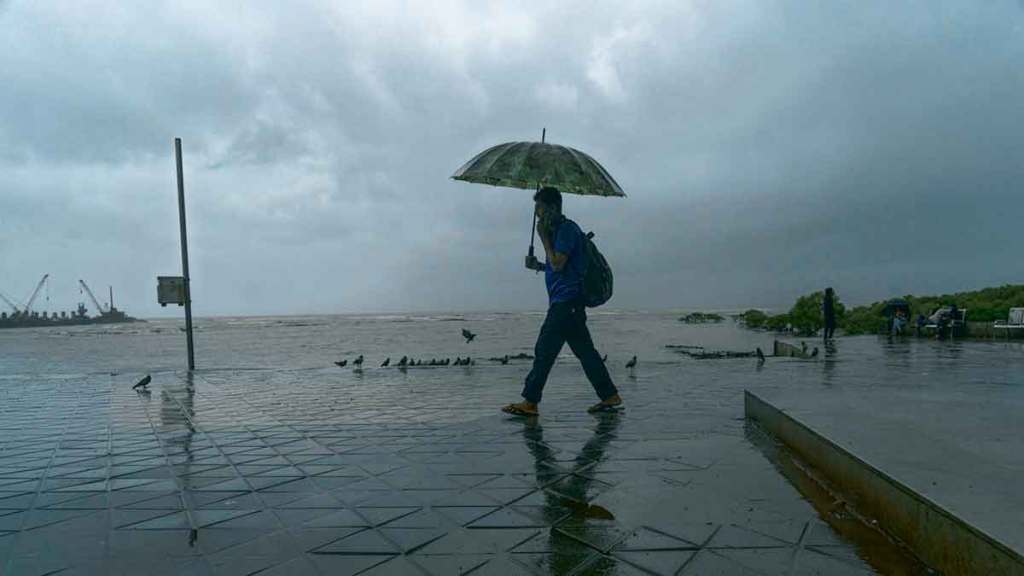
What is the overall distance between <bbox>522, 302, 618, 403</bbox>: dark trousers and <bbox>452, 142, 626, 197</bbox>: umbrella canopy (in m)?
1.18

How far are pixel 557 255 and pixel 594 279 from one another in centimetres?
49

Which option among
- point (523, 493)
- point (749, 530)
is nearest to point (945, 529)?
point (749, 530)

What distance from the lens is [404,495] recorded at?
3.60 m

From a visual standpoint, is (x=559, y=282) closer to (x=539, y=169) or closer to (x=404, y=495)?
(x=539, y=169)

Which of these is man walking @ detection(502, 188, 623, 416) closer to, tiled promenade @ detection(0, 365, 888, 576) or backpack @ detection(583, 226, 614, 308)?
backpack @ detection(583, 226, 614, 308)

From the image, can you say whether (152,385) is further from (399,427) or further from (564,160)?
(564,160)

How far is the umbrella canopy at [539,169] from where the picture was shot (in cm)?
596

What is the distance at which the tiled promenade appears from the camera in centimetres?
263

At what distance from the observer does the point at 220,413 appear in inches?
275

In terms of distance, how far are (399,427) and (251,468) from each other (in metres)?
1.79

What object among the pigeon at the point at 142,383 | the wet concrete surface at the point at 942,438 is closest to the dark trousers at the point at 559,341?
the wet concrete surface at the point at 942,438

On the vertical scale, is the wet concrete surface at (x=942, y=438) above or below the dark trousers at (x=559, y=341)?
A: below

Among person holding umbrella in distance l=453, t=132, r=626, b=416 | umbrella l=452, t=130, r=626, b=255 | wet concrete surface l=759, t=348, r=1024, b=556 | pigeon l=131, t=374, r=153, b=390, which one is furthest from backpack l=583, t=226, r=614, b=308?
pigeon l=131, t=374, r=153, b=390

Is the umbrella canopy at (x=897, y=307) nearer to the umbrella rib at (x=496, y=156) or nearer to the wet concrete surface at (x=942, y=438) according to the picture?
the wet concrete surface at (x=942, y=438)
